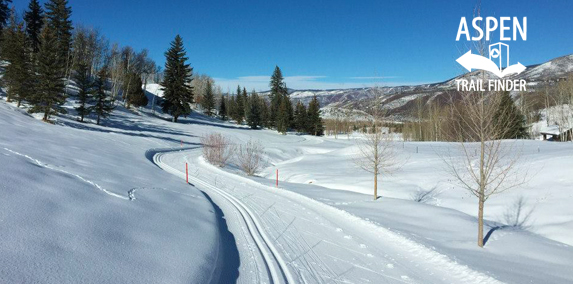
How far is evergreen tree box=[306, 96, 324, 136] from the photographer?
7226 cm

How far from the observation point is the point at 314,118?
72.9m

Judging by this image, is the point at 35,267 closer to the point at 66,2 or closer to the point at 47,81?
the point at 47,81

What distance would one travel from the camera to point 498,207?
534 inches

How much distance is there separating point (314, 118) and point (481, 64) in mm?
64770

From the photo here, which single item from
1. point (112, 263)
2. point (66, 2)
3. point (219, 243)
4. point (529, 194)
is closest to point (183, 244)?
point (219, 243)

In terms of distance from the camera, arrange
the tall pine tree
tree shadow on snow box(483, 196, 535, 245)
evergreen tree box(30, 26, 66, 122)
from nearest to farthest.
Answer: tree shadow on snow box(483, 196, 535, 245), evergreen tree box(30, 26, 66, 122), the tall pine tree

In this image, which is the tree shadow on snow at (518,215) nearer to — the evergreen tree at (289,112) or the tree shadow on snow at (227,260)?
the tree shadow on snow at (227,260)

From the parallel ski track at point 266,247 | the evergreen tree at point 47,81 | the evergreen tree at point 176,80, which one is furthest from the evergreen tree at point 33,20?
the parallel ski track at point 266,247

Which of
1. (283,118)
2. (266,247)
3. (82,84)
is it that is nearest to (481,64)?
(266,247)

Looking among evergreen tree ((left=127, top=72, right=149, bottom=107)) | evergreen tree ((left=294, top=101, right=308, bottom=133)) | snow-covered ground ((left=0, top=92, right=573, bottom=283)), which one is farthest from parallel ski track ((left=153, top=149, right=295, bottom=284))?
evergreen tree ((left=294, top=101, right=308, bottom=133))

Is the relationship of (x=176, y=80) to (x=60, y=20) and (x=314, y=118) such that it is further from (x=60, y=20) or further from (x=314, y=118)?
(x=314, y=118)

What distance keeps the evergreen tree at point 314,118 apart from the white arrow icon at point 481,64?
63.8 m

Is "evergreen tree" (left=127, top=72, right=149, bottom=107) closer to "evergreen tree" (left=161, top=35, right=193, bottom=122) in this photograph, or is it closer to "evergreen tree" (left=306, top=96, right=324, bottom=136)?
"evergreen tree" (left=161, top=35, right=193, bottom=122)

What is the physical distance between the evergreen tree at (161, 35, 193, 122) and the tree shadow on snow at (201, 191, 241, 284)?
47.4 metres
